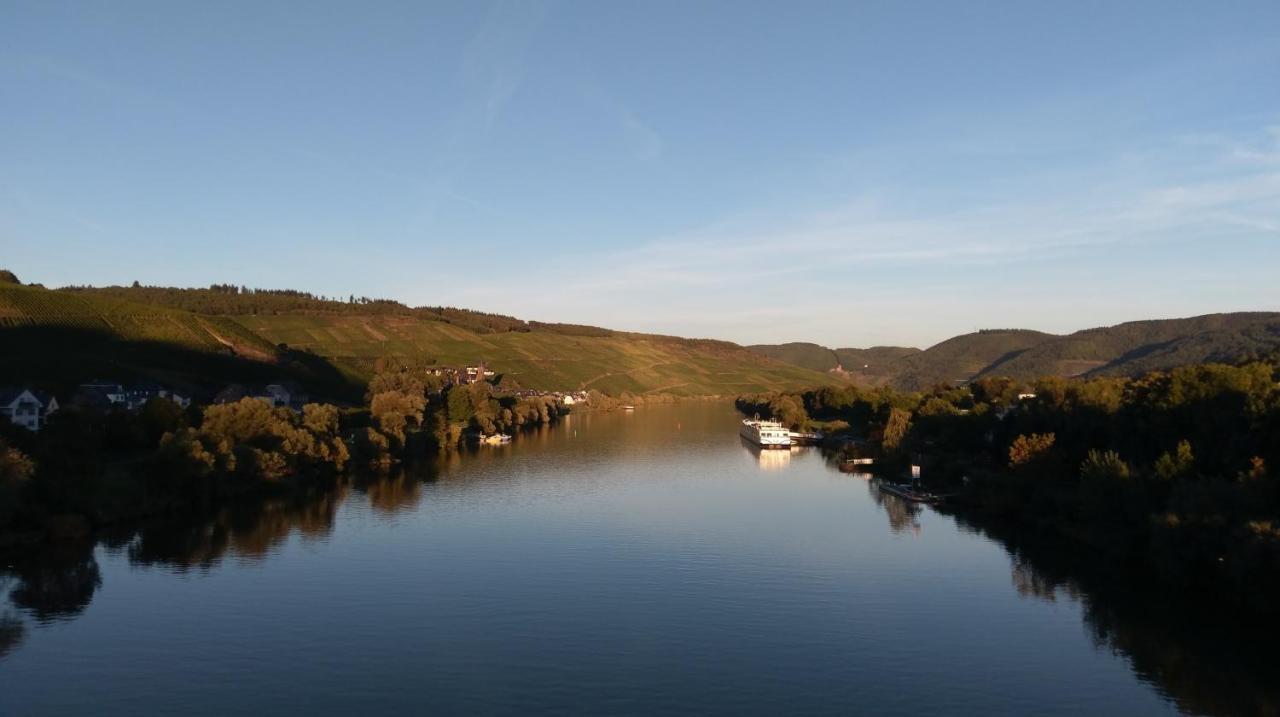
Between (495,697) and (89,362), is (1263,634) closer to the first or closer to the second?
(495,697)

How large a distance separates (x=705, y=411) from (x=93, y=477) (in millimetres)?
124404

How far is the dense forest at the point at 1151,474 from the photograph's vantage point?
1278 inches

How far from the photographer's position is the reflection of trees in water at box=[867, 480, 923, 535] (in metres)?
49.7

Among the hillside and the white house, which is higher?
the hillside

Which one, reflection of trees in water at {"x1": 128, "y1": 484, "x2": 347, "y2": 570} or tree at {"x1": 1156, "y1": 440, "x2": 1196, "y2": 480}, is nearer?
tree at {"x1": 1156, "y1": 440, "x2": 1196, "y2": 480}

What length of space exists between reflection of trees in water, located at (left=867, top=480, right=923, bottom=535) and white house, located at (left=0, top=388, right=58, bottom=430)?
2448 inches

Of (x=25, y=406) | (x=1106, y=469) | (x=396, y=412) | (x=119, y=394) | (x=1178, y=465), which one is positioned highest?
(x=119, y=394)

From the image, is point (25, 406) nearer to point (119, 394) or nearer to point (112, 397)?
point (112, 397)

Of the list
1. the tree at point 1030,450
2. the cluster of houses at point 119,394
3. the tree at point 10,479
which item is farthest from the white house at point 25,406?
the tree at point 1030,450

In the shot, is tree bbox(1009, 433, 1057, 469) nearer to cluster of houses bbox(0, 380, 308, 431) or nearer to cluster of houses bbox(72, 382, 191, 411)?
cluster of houses bbox(0, 380, 308, 431)

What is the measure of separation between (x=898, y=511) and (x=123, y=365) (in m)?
84.9

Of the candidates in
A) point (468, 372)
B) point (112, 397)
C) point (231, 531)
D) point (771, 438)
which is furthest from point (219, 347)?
point (231, 531)

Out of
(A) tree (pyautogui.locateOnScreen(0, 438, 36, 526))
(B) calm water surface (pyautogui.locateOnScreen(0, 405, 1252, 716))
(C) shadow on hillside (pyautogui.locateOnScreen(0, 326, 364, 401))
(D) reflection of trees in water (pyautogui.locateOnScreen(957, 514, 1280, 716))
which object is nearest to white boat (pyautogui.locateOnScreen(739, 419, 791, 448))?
(B) calm water surface (pyautogui.locateOnScreen(0, 405, 1252, 716))

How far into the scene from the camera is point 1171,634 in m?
30.4
